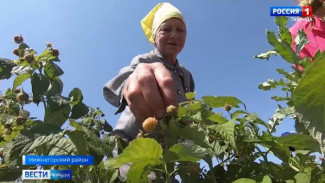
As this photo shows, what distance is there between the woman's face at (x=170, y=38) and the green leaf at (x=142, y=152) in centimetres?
106

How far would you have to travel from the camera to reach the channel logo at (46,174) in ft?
3.28

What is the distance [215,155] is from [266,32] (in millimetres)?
395

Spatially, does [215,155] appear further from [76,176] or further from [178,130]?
[76,176]

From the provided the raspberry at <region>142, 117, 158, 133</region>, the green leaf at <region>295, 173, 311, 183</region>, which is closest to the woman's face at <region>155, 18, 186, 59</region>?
the raspberry at <region>142, 117, 158, 133</region>

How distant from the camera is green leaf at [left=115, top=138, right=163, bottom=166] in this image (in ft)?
2.42

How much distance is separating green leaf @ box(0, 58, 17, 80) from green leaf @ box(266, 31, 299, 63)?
1.10m

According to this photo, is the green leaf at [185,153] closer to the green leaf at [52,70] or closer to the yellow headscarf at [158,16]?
the green leaf at [52,70]

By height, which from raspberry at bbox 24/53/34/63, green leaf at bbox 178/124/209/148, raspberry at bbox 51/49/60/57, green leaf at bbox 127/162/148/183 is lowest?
green leaf at bbox 127/162/148/183

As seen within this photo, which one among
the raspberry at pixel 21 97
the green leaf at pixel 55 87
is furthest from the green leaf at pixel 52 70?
the raspberry at pixel 21 97

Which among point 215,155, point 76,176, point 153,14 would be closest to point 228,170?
point 215,155

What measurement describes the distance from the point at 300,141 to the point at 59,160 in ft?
2.19

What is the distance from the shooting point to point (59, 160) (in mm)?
1014

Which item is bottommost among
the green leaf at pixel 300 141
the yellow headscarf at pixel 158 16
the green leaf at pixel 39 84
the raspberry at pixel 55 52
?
the green leaf at pixel 300 141

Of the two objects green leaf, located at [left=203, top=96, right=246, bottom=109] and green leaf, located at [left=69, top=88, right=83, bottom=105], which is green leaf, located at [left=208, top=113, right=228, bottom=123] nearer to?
green leaf, located at [left=203, top=96, right=246, bottom=109]
